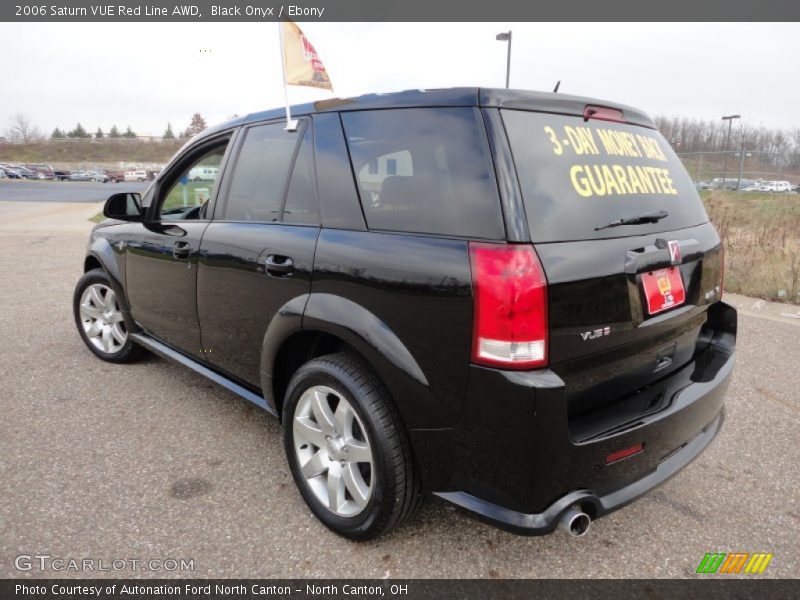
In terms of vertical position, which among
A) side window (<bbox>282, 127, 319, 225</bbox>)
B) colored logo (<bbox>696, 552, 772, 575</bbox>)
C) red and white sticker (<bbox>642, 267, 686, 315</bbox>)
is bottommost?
colored logo (<bbox>696, 552, 772, 575</bbox>)

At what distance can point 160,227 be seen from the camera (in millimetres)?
3420

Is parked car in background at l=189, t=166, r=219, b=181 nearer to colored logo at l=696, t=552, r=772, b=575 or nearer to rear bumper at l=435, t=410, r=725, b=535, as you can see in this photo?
rear bumper at l=435, t=410, r=725, b=535

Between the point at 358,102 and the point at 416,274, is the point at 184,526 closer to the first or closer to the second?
the point at 416,274

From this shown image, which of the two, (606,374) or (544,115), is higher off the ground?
(544,115)

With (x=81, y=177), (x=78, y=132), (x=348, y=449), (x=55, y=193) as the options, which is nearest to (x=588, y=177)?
(x=348, y=449)

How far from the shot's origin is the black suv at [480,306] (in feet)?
5.86

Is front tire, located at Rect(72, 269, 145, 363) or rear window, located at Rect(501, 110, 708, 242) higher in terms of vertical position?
rear window, located at Rect(501, 110, 708, 242)

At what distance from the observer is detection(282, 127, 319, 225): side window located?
247 cm

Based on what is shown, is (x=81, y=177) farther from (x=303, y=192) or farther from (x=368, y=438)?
(x=368, y=438)

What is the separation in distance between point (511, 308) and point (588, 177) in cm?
66

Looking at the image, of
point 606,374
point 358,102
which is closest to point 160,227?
point 358,102

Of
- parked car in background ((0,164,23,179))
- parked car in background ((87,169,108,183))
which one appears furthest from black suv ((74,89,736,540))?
parked car in background ((87,169,108,183))

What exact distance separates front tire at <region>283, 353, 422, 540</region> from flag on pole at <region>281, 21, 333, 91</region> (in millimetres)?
1794

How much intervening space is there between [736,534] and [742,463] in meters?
0.71
